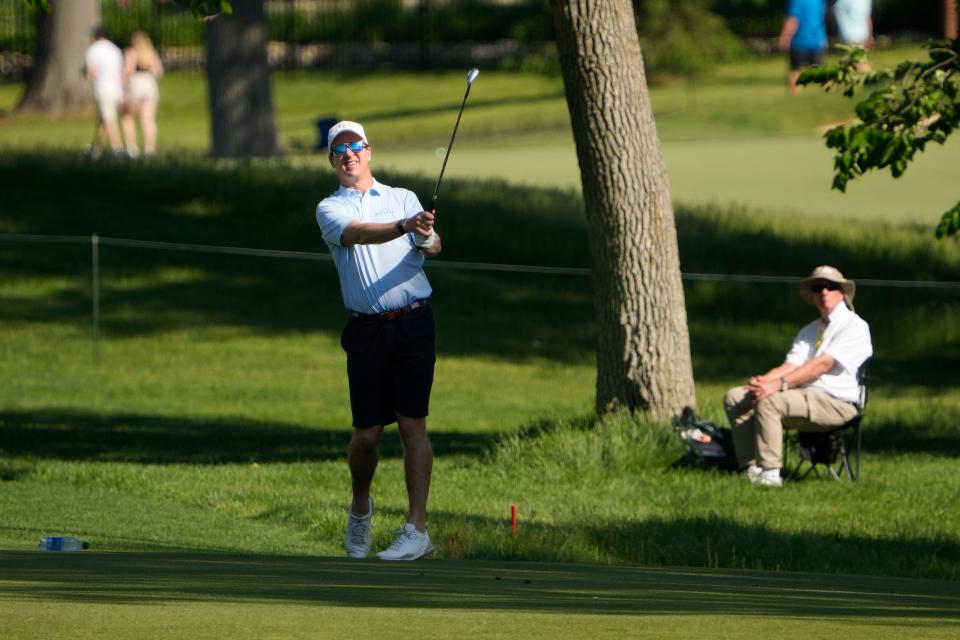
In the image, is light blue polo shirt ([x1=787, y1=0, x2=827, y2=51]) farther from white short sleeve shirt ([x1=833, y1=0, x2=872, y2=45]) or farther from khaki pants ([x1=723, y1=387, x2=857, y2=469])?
khaki pants ([x1=723, y1=387, x2=857, y2=469])

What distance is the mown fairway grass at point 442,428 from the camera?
21.7 feet

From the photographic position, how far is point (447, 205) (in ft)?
75.4

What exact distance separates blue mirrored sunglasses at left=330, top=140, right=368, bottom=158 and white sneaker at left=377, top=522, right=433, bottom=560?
1.74 m

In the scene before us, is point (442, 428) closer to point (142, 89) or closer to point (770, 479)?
point (770, 479)

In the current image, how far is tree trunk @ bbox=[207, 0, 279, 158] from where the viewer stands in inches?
A: 1154

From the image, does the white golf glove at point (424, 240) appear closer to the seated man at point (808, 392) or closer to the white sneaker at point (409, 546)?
the white sneaker at point (409, 546)

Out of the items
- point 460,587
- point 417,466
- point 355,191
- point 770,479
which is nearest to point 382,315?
point 355,191

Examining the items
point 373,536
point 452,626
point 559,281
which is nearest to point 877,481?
point 373,536

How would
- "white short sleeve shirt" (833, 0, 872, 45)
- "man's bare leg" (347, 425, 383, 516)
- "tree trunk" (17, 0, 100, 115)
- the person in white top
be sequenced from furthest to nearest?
"tree trunk" (17, 0, 100, 115) → the person in white top → "white short sleeve shirt" (833, 0, 872, 45) → "man's bare leg" (347, 425, 383, 516)

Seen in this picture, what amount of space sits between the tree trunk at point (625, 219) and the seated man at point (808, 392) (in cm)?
93

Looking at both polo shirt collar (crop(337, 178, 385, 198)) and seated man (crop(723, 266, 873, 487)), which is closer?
polo shirt collar (crop(337, 178, 385, 198))

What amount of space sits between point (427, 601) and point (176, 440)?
8.58m

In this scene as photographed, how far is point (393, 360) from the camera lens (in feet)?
29.1

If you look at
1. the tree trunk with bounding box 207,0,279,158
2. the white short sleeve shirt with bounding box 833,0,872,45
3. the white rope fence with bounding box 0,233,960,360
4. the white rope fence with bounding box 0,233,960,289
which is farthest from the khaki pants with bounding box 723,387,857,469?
the tree trunk with bounding box 207,0,279,158
